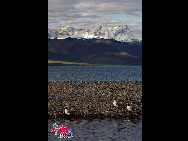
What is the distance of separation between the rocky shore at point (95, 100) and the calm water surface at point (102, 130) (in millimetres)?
1680

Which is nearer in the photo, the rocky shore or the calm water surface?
the calm water surface

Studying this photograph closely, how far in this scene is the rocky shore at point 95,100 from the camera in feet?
74.7

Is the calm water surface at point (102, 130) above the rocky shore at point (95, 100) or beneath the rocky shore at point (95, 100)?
beneath

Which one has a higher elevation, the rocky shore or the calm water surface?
the rocky shore

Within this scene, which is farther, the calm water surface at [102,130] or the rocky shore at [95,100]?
the rocky shore at [95,100]

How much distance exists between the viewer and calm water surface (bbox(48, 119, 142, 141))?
16.4m

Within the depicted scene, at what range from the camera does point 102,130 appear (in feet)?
59.9

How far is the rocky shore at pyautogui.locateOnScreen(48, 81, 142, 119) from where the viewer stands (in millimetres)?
22766

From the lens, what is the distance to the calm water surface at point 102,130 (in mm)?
16406

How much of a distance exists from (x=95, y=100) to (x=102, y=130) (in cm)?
841

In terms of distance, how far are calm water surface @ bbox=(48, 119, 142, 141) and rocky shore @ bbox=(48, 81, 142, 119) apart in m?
1.68
